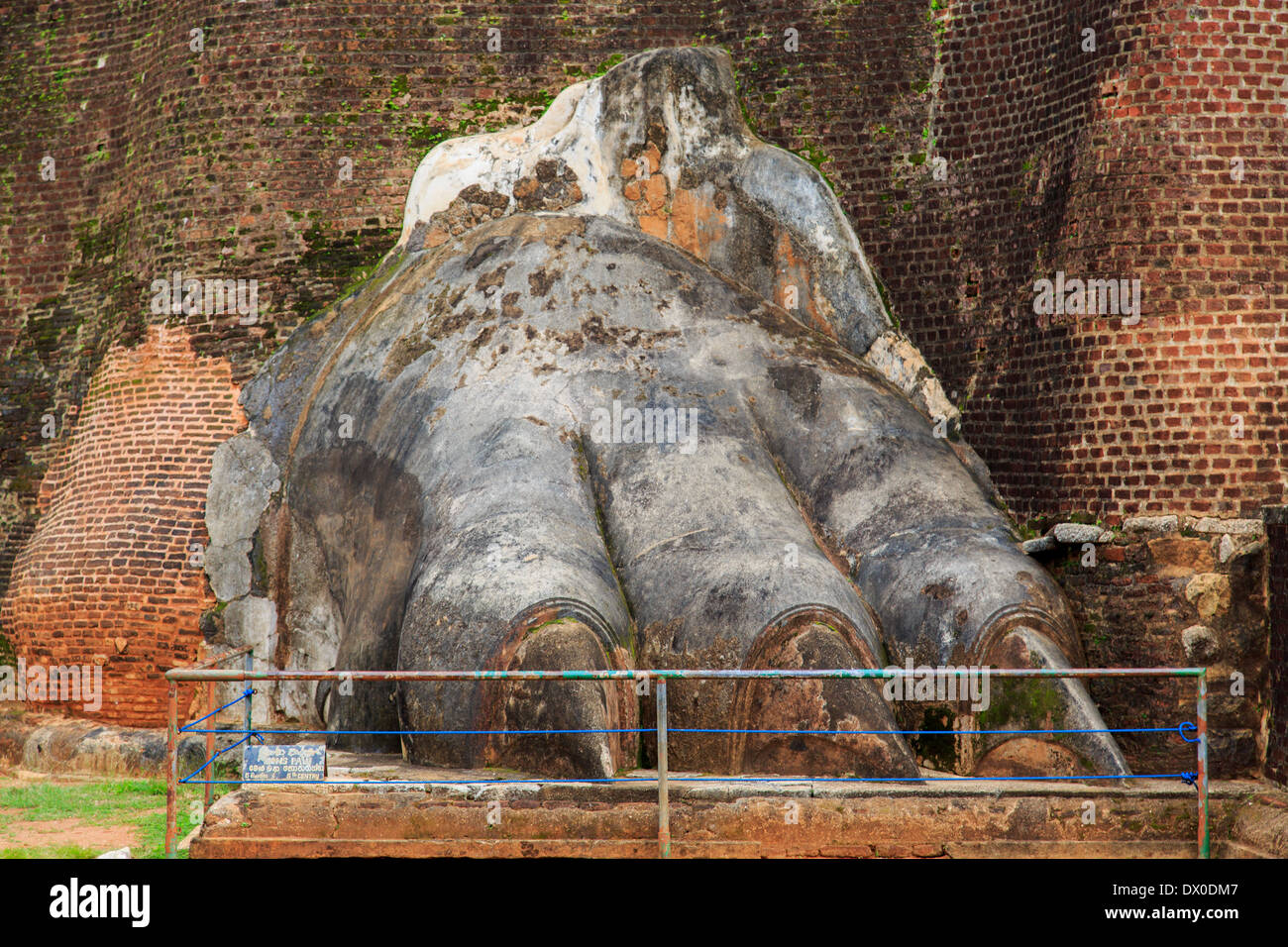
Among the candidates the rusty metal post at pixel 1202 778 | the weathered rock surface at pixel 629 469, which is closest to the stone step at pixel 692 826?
the rusty metal post at pixel 1202 778

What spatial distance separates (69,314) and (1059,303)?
994 cm

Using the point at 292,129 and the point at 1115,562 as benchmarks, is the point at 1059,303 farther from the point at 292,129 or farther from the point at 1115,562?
the point at 292,129

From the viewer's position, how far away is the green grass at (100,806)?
9648 mm

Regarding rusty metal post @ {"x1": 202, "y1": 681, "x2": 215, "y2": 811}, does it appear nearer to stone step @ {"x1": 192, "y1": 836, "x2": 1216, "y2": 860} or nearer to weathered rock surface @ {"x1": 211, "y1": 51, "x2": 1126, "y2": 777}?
weathered rock surface @ {"x1": 211, "y1": 51, "x2": 1126, "y2": 777}

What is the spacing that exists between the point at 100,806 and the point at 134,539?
2572 mm

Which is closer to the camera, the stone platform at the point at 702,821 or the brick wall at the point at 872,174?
the stone platform at the point at 702,821

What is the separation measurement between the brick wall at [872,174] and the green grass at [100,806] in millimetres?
3171

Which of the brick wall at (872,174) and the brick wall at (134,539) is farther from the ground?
the brick wall at (872,174)

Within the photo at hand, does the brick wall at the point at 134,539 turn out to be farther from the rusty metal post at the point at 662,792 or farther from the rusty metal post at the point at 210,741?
the rusty metal post at the point at 662,792

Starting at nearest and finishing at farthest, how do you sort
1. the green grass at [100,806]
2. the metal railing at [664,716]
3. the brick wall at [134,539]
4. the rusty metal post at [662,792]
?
the metal railing at [664,716] < the rusty metal post at [662,792] < the green grass at [100,806] < the brick wall at [134,539]

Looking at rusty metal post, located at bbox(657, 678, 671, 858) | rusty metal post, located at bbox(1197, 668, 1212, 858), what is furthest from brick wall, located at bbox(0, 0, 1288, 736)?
rusty metal post, located at bbox(657, 678, 671, 858)

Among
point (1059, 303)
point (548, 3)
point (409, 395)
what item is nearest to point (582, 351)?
point (409, 395)

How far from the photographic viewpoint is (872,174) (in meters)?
12.8

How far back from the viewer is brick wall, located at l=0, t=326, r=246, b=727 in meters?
12.5
